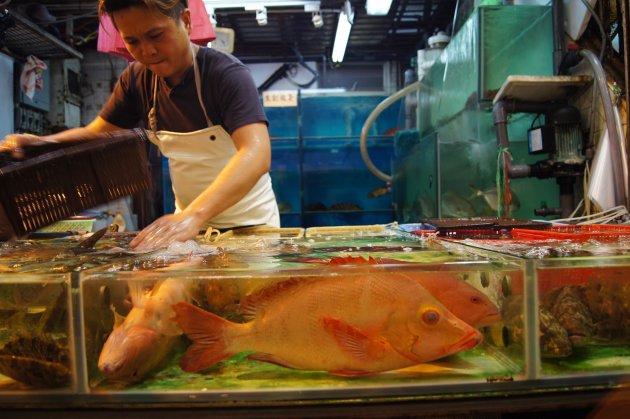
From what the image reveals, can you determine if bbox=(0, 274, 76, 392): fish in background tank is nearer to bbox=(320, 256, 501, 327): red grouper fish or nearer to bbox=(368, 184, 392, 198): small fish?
bbox=(320, 256, 501, 327): red grouper fish

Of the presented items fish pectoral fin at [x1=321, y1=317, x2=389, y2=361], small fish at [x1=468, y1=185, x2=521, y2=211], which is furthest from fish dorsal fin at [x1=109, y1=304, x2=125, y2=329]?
small fish at [x1=468, y1=185, x2=521, y2=211]

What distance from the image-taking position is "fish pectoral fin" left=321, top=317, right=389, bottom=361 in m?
0.74

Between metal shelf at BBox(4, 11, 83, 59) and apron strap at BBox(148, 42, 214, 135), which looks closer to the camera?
apron strap at BBox(148, 42, 214, 135)

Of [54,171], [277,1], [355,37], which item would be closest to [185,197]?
[54,171]

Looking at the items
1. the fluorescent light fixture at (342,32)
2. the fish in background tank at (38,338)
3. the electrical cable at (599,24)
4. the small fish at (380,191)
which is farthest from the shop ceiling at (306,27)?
the fish in background tank at (38,338)

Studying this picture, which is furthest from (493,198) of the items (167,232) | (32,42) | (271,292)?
(32,42)

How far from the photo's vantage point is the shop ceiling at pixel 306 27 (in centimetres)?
550

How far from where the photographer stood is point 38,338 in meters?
0.76

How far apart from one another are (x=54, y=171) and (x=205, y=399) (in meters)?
0.68

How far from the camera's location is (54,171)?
1.06 metres

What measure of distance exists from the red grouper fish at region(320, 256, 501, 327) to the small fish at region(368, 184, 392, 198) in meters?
6.72

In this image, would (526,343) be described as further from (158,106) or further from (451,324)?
(158,106)

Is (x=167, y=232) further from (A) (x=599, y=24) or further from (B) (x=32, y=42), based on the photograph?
(B) (x=32, y=42)

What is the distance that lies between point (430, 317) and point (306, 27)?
6.89 m
